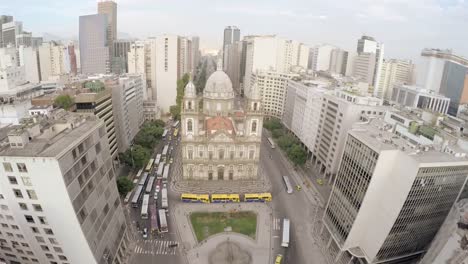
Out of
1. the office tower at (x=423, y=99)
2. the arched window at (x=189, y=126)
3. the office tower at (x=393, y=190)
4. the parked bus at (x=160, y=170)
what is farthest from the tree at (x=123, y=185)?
the office tower at (x=423, y=99)

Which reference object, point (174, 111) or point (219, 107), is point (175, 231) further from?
point (174, 111)

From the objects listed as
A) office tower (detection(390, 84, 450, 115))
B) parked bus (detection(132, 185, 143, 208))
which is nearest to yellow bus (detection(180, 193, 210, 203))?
parked bus (detection(132, 185, 143, 208))

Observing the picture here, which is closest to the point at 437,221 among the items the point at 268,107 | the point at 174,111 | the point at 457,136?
the point at 457,136

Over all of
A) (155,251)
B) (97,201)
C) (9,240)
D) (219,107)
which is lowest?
(155,251)

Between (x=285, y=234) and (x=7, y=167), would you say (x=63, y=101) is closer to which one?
(x=7, y=167)

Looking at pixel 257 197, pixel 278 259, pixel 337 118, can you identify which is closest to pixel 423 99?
pixel 337 118
